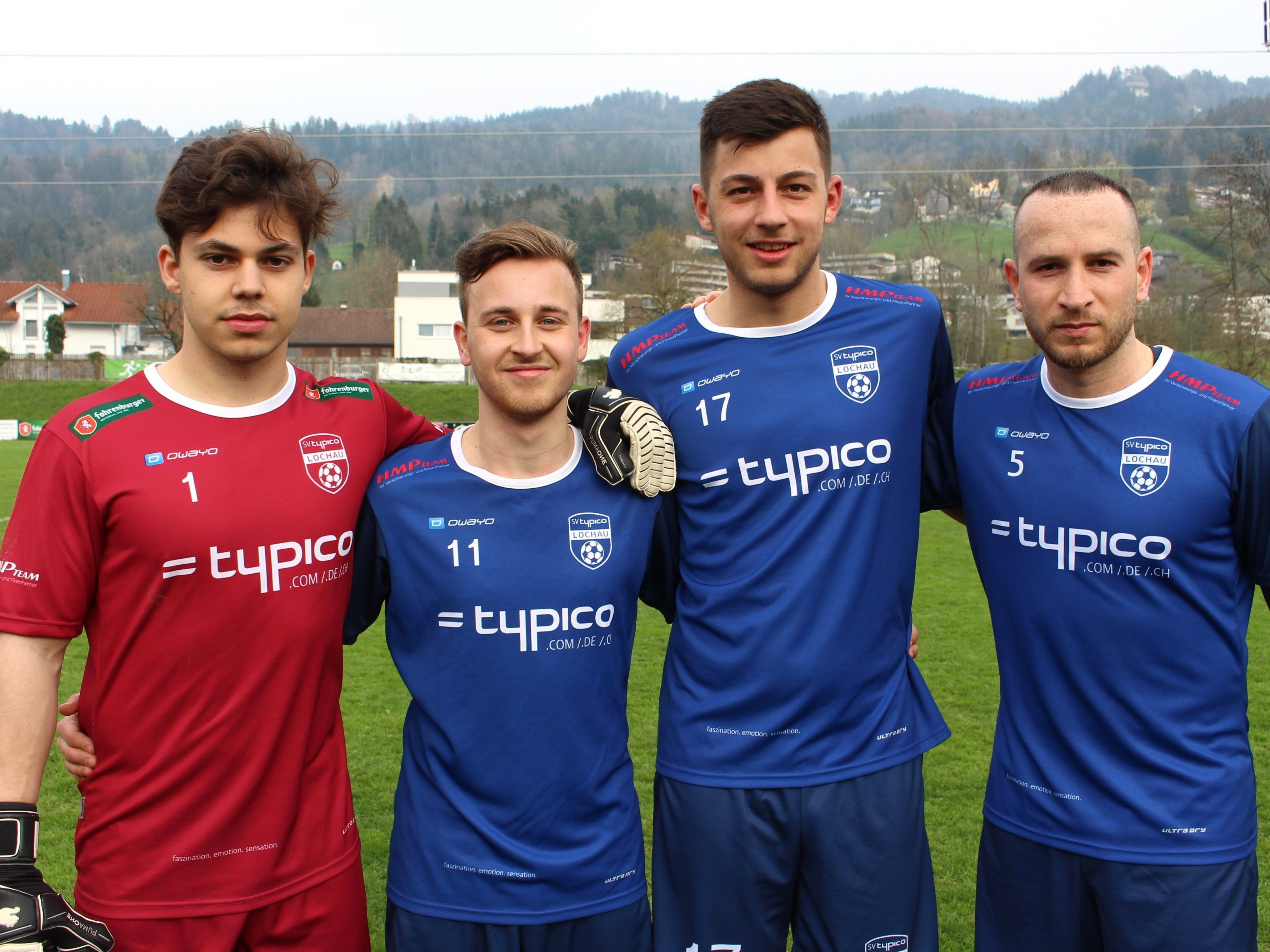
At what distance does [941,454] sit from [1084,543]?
0.57 meters

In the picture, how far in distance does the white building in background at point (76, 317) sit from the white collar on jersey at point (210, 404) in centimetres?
6830

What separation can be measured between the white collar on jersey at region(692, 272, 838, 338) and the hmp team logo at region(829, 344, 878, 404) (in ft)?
0.42

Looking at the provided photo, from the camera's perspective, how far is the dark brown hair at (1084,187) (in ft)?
9.27

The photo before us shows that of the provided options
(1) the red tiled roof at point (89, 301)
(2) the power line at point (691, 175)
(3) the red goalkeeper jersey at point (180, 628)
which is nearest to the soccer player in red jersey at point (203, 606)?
(3) the red goalkeeper jersey at point (180, 628)

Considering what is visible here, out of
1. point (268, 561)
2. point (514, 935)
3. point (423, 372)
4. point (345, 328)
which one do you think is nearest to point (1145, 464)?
point (514, 935)

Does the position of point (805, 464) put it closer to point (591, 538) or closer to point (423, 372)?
point (591, 538)

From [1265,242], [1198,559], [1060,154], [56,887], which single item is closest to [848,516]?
[1198,559]

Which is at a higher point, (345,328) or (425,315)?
(425,315)

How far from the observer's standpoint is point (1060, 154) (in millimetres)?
47562

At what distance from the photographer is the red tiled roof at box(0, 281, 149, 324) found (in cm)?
6931

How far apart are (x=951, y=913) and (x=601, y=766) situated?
247cm

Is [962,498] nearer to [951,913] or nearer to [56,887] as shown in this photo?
[951,913]

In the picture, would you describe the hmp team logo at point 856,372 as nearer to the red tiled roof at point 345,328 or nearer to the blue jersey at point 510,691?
the blue jersey at point 510,691

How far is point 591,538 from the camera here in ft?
9.23
